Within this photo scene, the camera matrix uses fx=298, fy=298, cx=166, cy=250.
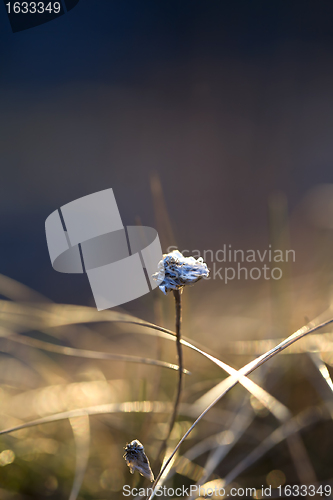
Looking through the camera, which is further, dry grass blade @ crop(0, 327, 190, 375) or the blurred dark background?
the blurred dark background

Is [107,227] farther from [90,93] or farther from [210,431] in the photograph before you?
[90,93]

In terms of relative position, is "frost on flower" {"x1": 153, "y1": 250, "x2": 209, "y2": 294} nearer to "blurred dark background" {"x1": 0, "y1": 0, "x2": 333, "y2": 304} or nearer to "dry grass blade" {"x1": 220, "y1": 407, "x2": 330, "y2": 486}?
"dry grass blade" {"x1": 220, "y1": 407, "x2": 330, "y2": 486}

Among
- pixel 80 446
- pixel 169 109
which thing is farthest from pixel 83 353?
pixel 169 109

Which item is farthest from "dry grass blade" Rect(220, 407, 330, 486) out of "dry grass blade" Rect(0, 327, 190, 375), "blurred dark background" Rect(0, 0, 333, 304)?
"blurred dark background" Rect(0, 0, 333, 304)

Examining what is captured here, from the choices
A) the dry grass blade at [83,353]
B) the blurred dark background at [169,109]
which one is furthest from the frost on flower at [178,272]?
the blurred dark background at [169,109]

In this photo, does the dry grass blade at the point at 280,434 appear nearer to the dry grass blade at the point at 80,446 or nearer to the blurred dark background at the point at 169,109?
the dry grass blade at the point at 80,446

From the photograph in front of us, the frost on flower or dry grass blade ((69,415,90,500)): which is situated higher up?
the frost on flower

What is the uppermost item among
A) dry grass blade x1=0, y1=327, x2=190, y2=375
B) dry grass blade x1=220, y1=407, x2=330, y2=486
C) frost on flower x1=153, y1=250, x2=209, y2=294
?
frost on flower x1=153, y1=250, x2=209, y2=294

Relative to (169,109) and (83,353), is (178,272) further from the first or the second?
(169,109)

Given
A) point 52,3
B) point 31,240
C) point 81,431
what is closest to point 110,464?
point 81,431
